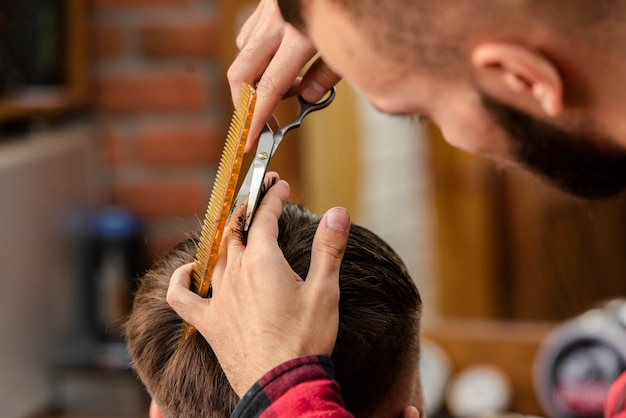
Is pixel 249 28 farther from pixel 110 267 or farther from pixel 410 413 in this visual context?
pixel 110 267

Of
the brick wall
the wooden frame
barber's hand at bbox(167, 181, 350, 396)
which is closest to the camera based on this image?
barber's hand at bbox(167, 181, 350, 396)

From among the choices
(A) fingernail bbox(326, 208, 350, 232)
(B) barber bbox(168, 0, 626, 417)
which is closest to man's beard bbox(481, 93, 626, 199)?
(B) barber bbox(168, 0, 626, 417)

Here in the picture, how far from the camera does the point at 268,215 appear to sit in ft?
2.69

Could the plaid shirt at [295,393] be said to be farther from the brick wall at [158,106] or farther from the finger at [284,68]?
the brick wall at [158,106]

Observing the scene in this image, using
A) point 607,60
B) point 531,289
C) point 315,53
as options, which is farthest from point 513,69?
point 531,289

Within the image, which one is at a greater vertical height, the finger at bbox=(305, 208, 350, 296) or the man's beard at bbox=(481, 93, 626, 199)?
the man's beard at bbox=(481, 93, 626, 199)

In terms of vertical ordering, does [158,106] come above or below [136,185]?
above

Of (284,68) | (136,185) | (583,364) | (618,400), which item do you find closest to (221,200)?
(284,68)

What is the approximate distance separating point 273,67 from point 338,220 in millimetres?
185

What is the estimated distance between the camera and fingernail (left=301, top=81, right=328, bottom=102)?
93 cm

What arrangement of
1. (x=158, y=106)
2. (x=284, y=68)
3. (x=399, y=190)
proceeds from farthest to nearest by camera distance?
(x=399, y=190) → (x=158, y=106) → (x=284, y=68)

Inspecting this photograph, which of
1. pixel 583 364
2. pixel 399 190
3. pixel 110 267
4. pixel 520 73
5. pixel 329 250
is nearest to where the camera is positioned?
pixel 520 73

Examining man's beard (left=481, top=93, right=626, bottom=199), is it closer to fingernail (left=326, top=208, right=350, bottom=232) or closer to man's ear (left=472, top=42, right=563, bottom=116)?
man's ear (left=472, top=42, right=563, bottom=116)

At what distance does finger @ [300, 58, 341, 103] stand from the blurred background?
824mm
